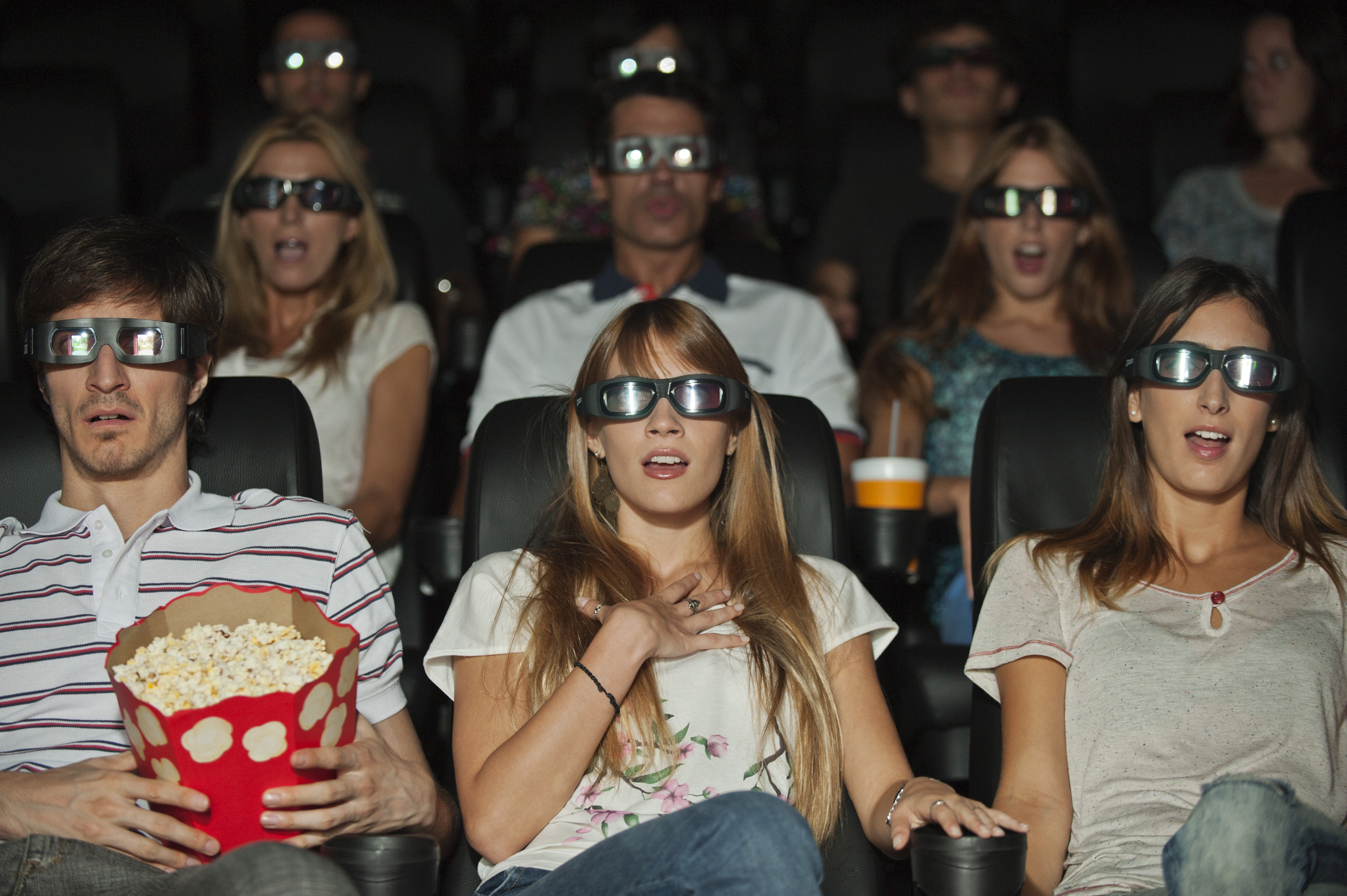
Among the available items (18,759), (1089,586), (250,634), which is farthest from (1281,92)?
(18,759)

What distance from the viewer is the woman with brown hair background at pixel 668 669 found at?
151cm

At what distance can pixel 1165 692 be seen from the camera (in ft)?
5.86

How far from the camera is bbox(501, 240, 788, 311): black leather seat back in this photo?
3131 millimetres

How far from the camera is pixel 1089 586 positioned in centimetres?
190

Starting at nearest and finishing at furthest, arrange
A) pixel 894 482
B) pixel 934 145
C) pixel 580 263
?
pixel 894 482
pixel 580 263
pixel 934 145

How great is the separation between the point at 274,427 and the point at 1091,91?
336 cm

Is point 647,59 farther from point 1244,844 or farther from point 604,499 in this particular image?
point 1244,844

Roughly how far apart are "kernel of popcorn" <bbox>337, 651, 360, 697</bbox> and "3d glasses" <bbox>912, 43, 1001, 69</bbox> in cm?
289

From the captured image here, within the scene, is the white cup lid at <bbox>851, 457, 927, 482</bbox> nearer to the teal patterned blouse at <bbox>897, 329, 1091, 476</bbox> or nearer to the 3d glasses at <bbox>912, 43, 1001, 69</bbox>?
the teal patterned blouse at <bbox>897, 329, 1091, 476</bbox>

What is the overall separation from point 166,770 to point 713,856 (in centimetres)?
60

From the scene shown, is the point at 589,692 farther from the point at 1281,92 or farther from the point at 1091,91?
the point at 1091,91

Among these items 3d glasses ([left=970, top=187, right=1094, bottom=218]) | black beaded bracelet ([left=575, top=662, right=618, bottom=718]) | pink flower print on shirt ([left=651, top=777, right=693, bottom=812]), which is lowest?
pink flower print on shirt ([left=651, top=777, right=693, bottom=812])

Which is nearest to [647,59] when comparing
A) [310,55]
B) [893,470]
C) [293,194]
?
[310,55]

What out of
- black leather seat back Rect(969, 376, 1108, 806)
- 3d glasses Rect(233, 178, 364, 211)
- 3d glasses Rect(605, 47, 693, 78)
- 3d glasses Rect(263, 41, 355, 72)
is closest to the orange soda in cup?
black leather seat back Rect(969, 376, 1108, 806)
